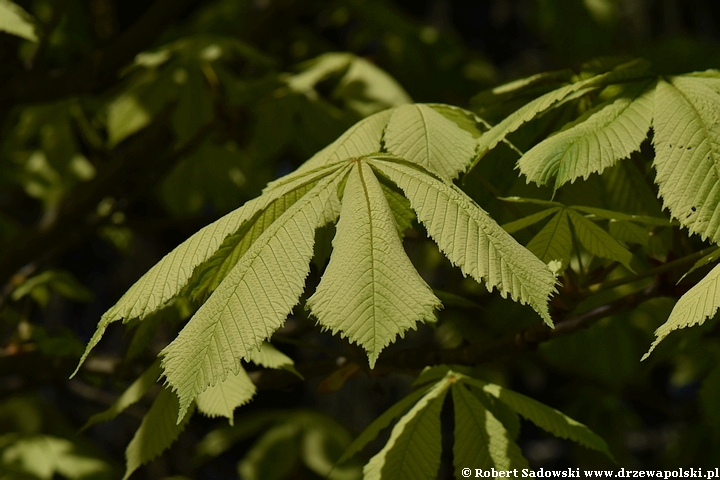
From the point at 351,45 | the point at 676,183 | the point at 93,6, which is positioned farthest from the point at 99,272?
the point at 676,183

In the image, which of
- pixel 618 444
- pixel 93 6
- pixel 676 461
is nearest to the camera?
pixel 676 461

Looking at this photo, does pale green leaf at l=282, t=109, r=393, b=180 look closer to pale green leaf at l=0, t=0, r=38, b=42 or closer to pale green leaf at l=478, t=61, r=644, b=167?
pale green leaf at l=478, t=61, r=644, b=167

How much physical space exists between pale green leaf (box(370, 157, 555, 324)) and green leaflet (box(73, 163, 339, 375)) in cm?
14

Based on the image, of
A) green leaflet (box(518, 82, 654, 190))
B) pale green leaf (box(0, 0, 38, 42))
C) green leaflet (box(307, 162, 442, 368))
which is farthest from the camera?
pale green leaf (box(0, 0, 38, 42))

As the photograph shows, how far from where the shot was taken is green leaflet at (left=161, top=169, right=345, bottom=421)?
522mm

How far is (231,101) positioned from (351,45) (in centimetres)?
74

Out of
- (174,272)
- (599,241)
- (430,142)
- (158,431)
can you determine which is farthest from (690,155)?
(158,431)

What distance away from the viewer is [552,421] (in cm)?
72

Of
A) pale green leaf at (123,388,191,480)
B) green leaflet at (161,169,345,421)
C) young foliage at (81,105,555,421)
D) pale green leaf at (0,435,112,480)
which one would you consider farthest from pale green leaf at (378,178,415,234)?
pale green leaf at (0,435,112,480)

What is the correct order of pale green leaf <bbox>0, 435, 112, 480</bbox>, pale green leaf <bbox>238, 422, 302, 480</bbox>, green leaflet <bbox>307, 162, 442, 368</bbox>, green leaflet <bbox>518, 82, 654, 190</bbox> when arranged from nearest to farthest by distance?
green leaflet <bbox>307, 162, 442, 368</bbox> < green leaflet <bbox>518, 82, 654, 190</bbox> < pale green leaf <bbox>0, 435, 112, 480</bbox> < pale green leaf <bbox>238, 422, 302, 480</bbox>

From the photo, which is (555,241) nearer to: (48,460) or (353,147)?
(353,147)

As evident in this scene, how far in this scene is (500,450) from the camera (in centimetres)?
70

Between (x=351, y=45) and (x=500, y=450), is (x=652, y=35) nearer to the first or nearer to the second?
(x=351, y=45)

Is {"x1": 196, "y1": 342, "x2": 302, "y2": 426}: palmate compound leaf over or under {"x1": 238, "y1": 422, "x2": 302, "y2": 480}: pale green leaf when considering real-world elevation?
over
